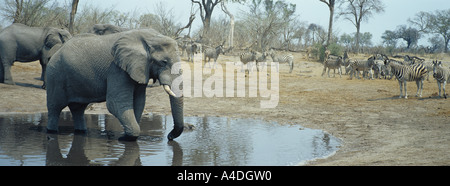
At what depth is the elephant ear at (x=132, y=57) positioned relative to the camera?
24.1 ft

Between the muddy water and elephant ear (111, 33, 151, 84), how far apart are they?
1.14 metres

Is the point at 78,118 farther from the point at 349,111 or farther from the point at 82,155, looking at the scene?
the point at 349,111

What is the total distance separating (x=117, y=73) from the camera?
7637 mm

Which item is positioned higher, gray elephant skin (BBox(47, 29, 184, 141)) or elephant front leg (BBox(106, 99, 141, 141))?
gray elephant skin (BBox(47, 29, 184, 141))

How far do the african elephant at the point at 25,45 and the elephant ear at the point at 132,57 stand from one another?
26.8 feet

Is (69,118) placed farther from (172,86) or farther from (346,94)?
(346,94)

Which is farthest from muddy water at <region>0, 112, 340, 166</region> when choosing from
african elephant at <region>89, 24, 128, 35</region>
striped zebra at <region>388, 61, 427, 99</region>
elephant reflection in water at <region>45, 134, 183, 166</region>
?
striped zebra at <region>388, 61, 427, 99</region>

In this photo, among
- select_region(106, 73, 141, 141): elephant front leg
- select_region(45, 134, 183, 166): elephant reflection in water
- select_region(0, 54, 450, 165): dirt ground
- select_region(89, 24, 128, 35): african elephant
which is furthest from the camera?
select_region(89, 24, 128, 35): african elephant

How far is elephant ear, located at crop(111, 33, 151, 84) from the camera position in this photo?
7.36m

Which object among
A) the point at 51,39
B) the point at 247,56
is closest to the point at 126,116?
the point at 51,39

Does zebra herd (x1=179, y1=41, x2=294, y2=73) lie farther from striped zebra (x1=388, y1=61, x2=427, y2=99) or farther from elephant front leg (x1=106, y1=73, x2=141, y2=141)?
elephant front leg (x1=106, y1=73, x2=141, y2=141)

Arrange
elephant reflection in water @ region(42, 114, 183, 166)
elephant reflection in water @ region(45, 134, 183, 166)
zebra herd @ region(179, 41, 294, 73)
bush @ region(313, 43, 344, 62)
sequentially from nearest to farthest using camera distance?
elephant reflection in water @ region(45, 134, 183, 166) < elephant reflection in water @ region(42, 114, 183, 166) < zebra herd @ region(179, 41, 294, 73) < bush @ region(313, 43, 344, 62)

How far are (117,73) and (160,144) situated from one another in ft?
4.49

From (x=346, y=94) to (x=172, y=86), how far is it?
9.93m
